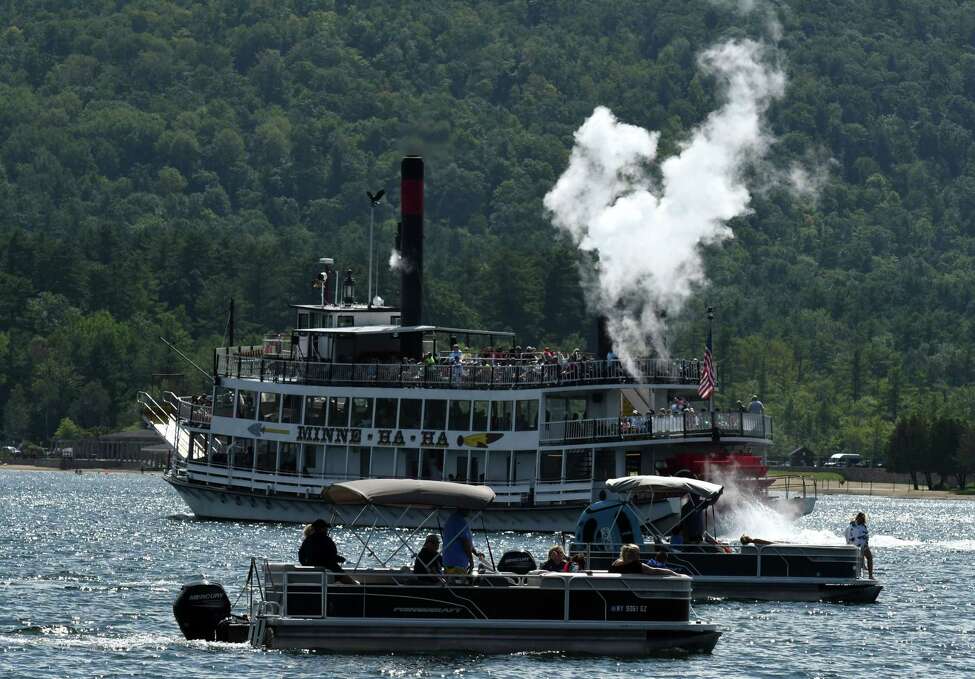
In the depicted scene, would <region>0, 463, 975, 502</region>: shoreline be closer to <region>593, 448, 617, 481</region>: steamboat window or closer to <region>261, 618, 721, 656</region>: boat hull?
<region>593, 448, 617, 481</region>: steamboat window

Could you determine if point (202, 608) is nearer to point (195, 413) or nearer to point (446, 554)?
point (446, 554)

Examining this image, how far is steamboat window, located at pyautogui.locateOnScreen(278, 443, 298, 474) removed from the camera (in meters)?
79.5

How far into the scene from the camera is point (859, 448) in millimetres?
198750

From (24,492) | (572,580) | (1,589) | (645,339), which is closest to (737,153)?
(645,339)

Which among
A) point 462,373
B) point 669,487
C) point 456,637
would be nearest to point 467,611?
point 456,637

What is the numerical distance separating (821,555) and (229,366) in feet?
114

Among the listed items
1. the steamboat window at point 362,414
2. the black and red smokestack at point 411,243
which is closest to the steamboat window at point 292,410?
the steamboat window at point 362,414

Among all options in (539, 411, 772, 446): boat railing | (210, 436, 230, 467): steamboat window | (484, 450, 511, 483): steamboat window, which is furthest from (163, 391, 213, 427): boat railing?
(539, 411, 772, 446): boat railing

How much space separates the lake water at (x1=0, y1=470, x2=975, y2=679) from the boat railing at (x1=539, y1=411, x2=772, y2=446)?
3.14 metres

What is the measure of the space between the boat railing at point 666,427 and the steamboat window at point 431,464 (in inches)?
205

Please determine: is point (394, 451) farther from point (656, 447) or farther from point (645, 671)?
point (645, 671)

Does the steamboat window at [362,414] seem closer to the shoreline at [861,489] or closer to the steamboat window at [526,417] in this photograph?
the steamboat window at [526,417]

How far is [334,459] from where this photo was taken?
259ft

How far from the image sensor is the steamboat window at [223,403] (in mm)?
81375
